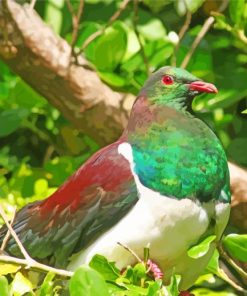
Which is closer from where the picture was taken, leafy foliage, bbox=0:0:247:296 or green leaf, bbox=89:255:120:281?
green leaf, bbox=89:255:120:281

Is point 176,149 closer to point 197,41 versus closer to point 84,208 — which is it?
point 84,208

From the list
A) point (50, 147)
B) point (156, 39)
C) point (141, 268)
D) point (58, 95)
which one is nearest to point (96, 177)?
point (141, 268)

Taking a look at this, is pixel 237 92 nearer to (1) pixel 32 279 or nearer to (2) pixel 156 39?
(2) pixel 156 39

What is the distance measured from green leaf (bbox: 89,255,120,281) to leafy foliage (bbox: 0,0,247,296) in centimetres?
65

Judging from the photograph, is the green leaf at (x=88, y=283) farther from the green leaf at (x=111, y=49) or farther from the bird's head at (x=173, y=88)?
the green leaf at (x=111, y=49)

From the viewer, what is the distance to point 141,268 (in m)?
1.59

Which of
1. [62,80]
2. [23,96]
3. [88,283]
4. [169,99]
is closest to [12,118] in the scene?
[23,96]

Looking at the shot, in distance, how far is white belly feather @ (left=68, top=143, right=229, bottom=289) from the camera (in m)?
1.76

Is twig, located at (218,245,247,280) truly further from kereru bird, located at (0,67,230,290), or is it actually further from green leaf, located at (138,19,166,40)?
green leaf, located at (138,19,166,40)

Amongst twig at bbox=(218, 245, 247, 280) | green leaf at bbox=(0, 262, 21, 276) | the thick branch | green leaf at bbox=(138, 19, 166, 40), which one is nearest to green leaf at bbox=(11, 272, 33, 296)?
green leaf at bbox=(0, 262, 21, 276)

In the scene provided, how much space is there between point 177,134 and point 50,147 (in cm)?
111

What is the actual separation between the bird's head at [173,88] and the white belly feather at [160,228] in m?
0.11

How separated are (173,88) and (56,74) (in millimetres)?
634

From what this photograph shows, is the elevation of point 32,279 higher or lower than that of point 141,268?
lower
